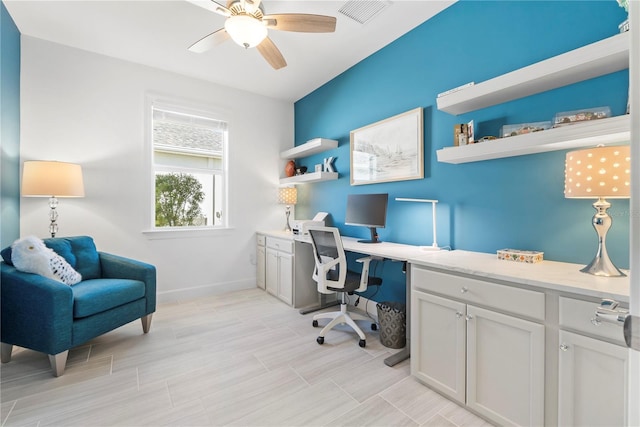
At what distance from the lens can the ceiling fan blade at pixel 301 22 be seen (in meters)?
1.97

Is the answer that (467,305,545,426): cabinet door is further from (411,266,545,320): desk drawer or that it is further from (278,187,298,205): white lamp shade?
(278,187,298,205): white lamp shade

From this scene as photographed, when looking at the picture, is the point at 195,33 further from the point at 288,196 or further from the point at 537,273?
the point at 537,273

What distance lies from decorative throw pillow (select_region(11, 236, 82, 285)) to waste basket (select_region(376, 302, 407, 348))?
103 inches

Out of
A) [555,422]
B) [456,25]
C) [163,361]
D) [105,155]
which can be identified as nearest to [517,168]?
[456,25]

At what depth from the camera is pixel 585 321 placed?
121 centimetres

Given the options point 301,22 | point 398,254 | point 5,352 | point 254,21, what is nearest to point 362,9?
point 301,22

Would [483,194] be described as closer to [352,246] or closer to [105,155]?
[352,246]

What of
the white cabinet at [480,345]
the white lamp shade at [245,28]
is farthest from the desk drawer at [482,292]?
the white lamp shade at [245,28]

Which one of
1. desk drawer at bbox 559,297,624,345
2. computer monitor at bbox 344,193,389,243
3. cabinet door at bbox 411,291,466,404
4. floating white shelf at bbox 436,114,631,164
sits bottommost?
cabinet door at bbox 411,291,466,404

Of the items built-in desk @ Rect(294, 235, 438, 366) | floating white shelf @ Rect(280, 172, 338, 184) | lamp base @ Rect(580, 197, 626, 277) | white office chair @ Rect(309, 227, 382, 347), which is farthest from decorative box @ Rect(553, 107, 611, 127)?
floating white shelf @ Rect(280, 172, 338, 184)

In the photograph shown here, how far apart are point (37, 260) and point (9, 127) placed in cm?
133

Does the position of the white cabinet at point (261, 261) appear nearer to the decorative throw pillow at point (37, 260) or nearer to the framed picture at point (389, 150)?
the framed picture at point (389, 150)

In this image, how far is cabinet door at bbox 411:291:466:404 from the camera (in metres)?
1.65

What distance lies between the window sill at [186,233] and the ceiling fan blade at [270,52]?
7.41 ft
